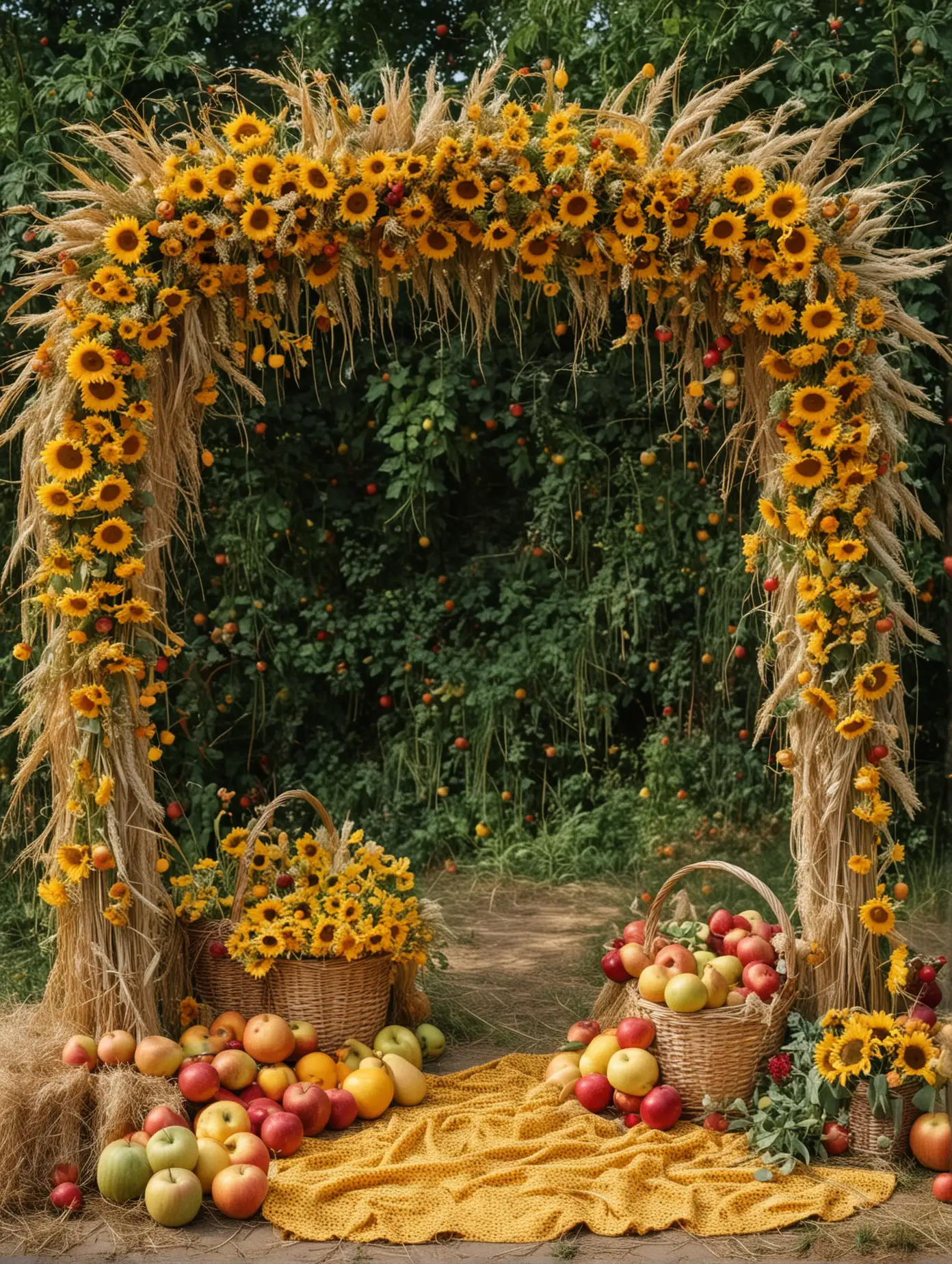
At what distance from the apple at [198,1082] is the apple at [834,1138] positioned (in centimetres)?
148

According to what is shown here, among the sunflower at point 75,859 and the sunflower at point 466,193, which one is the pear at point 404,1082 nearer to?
the sunflower at point 75,859

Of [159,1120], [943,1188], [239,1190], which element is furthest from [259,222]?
[943,1188]

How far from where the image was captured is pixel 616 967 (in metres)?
3.63

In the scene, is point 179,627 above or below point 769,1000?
above

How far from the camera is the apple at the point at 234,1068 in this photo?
335cm

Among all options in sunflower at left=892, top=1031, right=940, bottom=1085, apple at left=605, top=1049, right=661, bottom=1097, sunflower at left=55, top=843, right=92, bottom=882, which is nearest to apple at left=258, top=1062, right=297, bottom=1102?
sunflower at left=55, top=843, right=92, bottom=882

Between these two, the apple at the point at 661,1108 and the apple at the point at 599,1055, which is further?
the apple at the point at 599,1055

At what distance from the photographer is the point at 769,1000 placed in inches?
131

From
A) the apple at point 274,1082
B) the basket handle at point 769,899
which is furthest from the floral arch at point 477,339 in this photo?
the apple at point 274,1082

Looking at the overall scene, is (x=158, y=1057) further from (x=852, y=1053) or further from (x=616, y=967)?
(x=852, y=1053)

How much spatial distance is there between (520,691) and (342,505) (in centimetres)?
124

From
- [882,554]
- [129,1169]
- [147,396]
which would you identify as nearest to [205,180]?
[147,396]

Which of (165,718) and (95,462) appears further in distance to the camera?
(165,718)

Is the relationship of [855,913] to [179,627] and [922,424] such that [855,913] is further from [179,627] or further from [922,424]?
[179,627]
